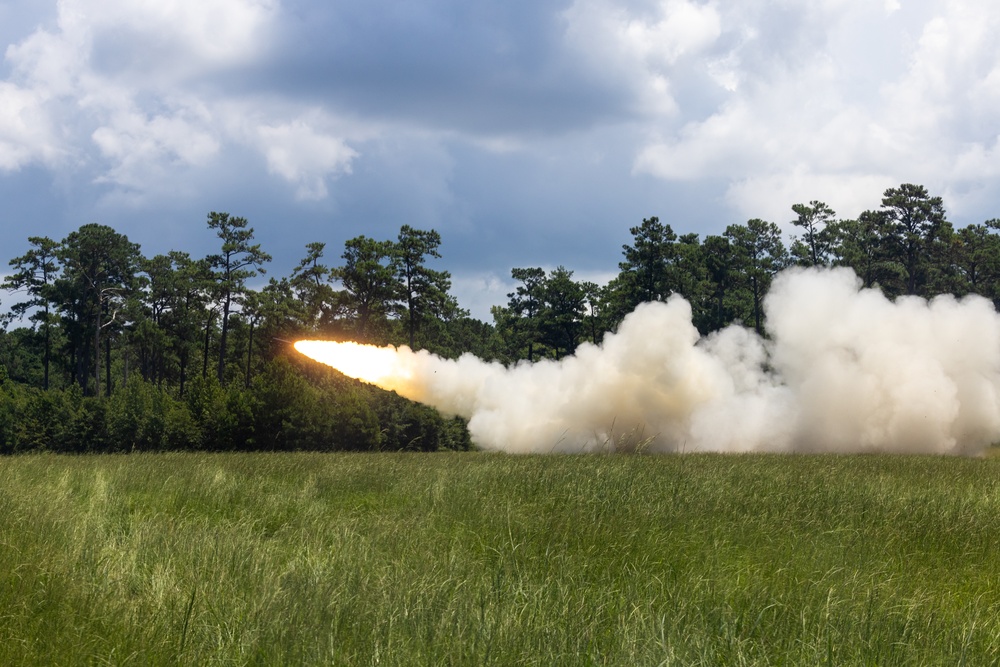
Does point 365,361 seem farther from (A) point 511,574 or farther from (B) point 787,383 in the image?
(A) point 511,574

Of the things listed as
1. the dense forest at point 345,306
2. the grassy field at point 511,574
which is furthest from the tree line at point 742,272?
the grassy field at point 511,574

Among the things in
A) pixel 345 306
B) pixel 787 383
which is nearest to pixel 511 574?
pixel 787 383

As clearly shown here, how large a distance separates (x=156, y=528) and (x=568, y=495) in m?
4.84

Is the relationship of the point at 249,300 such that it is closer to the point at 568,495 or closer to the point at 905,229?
the point at 905,229

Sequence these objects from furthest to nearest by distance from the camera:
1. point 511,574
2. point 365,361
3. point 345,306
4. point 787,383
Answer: point 345,306, point 787,383, point 365,361, point 511,574

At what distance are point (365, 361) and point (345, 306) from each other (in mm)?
32124

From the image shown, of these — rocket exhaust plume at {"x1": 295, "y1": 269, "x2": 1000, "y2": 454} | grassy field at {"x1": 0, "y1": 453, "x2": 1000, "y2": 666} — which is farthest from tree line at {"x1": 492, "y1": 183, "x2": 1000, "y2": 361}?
grassy field at {"x1": 0, "y1": 453, "x2": 1000, "y2": 666}

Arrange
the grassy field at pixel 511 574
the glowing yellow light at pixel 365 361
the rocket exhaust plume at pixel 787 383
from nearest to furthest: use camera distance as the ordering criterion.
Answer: the grassy field at pixel 511 574
the glowing yellow light at pixel 365 361
the rocket exhaust plume at pixel 787 383

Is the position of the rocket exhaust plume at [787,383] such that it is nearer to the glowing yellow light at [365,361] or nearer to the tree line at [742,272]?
the glowing yellow light at [365,361]

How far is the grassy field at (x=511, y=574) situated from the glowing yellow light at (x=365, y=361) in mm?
15816

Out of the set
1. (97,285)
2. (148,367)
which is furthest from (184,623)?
(148,367)

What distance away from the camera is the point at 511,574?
8242 millimetres

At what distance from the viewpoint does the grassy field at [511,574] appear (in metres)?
6.28

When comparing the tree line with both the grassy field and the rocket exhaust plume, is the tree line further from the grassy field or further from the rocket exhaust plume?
the grassy field
